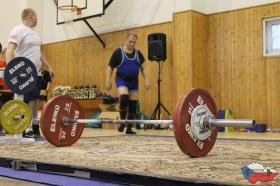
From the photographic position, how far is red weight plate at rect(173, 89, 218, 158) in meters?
1.97

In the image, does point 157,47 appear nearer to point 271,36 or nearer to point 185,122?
point 271,36

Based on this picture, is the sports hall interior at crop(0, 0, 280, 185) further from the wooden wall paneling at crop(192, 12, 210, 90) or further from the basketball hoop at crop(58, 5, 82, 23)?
the basketball hoop at crop(58, 5, 82, 23)

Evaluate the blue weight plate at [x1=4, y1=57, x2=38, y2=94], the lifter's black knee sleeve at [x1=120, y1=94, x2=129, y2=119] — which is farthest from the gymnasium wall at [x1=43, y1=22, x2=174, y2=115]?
the blue weight plate at [x1=4, y1=57, x2=38, y2=94]

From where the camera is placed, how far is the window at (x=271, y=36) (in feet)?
19.9

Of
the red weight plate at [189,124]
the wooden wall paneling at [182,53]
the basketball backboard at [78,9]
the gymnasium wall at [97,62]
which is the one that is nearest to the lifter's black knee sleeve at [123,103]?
the wooden wall paneling at [182,53]

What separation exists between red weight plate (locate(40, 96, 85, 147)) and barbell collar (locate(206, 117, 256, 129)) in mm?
1250

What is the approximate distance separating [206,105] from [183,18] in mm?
4680

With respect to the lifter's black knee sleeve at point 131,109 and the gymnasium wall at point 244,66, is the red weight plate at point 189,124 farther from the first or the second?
the gymnasium wall at point 244,66

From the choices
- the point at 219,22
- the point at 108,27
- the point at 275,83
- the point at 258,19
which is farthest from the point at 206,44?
the point at 108,27

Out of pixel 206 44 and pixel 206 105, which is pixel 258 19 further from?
pixel 206 105

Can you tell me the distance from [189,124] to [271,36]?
4.59 meters

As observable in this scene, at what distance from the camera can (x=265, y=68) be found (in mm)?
6098

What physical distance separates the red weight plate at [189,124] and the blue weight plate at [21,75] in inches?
75.3

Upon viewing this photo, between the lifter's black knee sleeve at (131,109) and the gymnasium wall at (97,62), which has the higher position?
the gymnasium wall at (97,62)
